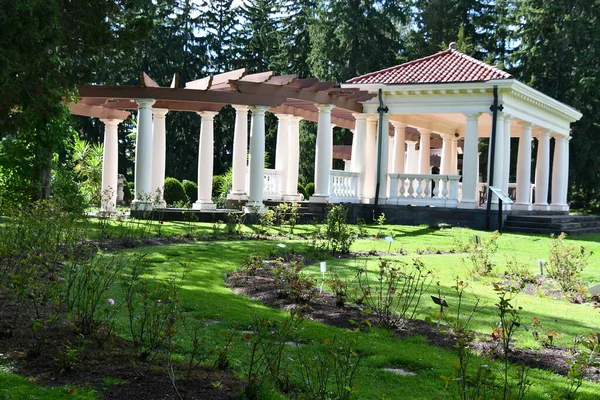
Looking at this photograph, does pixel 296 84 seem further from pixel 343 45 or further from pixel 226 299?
pixel 343 45

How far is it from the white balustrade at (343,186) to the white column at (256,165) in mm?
3617

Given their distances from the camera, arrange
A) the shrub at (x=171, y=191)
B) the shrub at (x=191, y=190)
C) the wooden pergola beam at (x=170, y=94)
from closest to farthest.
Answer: the wooden pergola beam at (x=170, y=94) < the shrub at (x=171, y=191) < the shrub at (x=191, y=190)

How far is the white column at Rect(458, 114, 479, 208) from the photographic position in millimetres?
22359

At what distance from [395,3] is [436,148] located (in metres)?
10.7

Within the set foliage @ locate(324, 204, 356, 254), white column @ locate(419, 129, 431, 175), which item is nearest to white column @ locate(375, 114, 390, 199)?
white column @ locate(419, 129, 431, 175)

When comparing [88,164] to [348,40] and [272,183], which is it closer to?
[272,183]

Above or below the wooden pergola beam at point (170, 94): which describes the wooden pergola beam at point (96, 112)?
below

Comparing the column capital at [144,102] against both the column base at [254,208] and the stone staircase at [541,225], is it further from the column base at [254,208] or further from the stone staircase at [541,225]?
the stone staircase at [541,225]

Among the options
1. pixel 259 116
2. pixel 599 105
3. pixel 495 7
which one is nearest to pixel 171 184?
pixel 259 116

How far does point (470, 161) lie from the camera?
22.5 metres

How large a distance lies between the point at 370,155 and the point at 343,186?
1.66 m

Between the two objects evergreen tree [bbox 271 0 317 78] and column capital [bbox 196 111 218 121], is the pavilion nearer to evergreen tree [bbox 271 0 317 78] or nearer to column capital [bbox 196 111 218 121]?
column capital [bbox 196 111 218 121]

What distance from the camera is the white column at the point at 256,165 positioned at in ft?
63.5

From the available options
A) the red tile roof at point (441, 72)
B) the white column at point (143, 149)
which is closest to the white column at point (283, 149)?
the red tile roof at point (441, 72)
